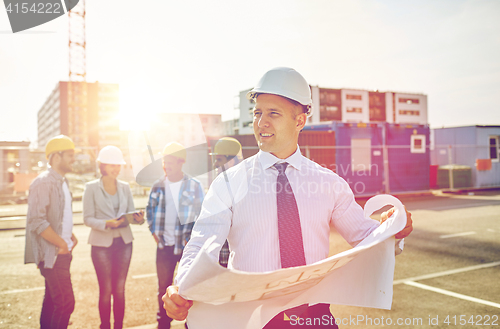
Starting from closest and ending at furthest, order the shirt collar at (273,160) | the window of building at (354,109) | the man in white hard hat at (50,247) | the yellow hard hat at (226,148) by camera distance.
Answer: the shirt collar at (273,160) → the man in white hard hat at (50,247) → the yellow hard hat at (226,148) → the window of building at (354,109)

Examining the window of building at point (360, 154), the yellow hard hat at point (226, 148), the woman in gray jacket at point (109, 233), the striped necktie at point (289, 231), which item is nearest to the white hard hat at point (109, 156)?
the woman in gray jacket at point (109, 233)

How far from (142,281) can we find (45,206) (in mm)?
2622

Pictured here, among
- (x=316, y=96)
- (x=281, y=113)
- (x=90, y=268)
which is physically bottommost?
(x=90, y=268)

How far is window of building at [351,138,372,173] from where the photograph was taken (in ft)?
51.1

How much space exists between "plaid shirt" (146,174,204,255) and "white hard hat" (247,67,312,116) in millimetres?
2575

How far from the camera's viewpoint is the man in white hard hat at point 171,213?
4.04 meters

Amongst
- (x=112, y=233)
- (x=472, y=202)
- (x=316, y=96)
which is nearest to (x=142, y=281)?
(x=112, y=233)

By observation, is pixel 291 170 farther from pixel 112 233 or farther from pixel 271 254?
pixel 112 233

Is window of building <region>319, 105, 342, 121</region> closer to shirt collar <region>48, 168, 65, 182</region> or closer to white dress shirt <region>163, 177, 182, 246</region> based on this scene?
white dress shirt <region>163, 177, 182, 246</region>

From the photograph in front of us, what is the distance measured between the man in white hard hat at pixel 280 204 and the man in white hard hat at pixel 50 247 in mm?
2410

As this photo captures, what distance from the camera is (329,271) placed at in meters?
1.53

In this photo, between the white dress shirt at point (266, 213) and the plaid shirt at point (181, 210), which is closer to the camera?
the white dress shirt at point (266, 213)

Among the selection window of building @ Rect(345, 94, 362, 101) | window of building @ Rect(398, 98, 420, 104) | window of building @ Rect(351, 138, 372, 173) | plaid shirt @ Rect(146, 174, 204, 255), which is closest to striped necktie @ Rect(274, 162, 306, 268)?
plaid shirt @ Rect(146, 174, 204, 255)

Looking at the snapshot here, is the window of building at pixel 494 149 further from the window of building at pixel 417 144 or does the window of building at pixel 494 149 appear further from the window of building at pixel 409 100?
the window of building at pixel 409 100
